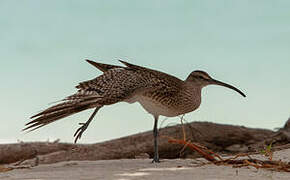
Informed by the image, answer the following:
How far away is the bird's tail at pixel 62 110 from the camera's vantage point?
474cm

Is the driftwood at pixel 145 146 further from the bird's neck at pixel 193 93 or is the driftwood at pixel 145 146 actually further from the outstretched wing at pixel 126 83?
the outstretched wing at pixel 126 83

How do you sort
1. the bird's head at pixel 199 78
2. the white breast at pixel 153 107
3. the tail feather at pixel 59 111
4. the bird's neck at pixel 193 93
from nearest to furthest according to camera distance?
the tail feather at pixel 59 111
the white breast at pixel 153 107
the bird's neck at pixel 193 93
the bird's head at pixel 199 78

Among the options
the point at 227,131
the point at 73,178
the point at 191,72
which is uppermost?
the point at 191,72

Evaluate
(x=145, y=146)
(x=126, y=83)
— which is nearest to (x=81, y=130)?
(x=126, y=83)

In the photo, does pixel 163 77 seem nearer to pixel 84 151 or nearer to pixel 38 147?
pixel 84 151

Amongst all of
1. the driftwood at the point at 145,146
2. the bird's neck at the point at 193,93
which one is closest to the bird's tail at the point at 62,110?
the bird's neck at the point at 193,93

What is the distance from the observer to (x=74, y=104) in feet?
16.3

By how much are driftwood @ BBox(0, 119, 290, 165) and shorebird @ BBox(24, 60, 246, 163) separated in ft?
9.31

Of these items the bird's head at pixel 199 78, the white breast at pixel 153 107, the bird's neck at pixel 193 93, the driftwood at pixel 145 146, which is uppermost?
the bird's head at pixel 199 78

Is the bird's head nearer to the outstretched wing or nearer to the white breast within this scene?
the outstretched wing

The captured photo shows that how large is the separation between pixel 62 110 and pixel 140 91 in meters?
1.18

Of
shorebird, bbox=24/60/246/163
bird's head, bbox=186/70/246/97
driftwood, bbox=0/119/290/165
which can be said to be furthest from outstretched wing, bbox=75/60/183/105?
driftwood, bbox=0/119/290/165

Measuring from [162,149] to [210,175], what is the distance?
17.2ft

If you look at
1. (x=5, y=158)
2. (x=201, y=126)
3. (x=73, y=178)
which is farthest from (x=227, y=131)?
(x=73, y=178)
